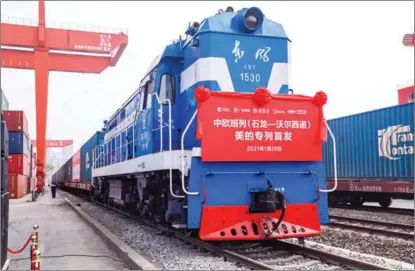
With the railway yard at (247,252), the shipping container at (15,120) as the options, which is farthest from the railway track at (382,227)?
the shipping container at (15,120)

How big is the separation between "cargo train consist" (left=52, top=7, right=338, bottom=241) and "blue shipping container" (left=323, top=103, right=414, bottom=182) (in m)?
7.47

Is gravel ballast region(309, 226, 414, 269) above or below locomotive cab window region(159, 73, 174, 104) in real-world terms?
below

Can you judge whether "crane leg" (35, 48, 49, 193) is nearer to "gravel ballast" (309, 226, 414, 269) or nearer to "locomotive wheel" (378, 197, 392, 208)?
"locomotive wheel" (378, 197, 392, 208)

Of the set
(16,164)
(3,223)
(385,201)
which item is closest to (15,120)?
(16,164)

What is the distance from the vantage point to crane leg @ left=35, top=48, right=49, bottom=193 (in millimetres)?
23750

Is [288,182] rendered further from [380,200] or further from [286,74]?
[380,200]

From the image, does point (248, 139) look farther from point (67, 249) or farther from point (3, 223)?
point (67, 249)

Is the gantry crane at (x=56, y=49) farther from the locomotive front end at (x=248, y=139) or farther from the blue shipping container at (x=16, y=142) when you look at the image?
the locomotive front end at (x=248, y=139)

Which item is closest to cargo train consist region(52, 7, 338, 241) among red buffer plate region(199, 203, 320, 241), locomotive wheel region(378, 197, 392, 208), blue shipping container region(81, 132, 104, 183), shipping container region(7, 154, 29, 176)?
red buffer plate region(199, 203, 320, 241)

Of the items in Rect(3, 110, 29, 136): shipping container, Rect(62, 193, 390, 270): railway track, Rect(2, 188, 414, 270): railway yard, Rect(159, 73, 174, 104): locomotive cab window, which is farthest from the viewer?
Rect(3, 110, 29, 136): shipping container

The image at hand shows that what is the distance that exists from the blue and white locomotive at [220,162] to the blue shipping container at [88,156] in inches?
386

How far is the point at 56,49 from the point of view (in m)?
23.9

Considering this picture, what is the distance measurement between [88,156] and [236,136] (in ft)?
50.4

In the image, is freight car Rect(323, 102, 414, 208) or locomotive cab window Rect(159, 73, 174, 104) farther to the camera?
freight car Rect(323, 102, 414, 208)
